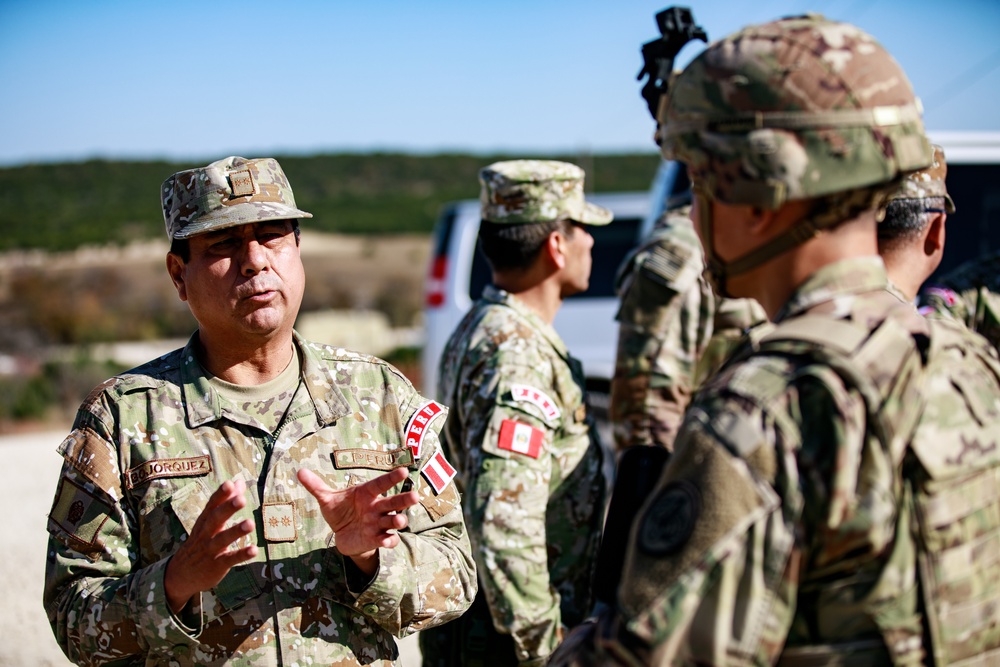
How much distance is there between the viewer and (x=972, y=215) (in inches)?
212

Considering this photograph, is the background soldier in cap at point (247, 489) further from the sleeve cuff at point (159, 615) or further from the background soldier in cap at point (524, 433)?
the background soldier in cap at point (524, 433)

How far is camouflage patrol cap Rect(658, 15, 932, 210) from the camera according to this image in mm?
1628

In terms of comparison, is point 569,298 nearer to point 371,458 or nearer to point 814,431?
point 371,458

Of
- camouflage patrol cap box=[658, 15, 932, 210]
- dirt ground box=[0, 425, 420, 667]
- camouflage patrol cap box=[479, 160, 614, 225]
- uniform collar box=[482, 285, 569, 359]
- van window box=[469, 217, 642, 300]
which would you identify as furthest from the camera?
van window box=[469, 217, 642, 300]

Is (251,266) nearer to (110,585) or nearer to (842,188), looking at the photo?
(110,585)

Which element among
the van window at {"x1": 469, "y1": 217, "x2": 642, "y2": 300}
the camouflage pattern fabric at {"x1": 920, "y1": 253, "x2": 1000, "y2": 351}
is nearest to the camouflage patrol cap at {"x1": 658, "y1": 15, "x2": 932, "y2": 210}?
the camouflage pattern fabric at {"x1": 920, "y1": 253, "x2": 1000, "y2": 351}

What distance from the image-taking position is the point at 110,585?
7.18 feet

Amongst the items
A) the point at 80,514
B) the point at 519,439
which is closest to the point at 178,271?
the point at 80,514

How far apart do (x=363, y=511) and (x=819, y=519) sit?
984 millimetres

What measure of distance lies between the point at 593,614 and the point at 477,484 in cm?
113

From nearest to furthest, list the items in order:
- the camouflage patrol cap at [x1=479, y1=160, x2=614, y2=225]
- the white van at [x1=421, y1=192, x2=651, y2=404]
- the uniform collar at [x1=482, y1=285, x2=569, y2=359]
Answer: the uniform collar at [x1=482, y1=285, x2=569, y2=359], the camouflage patrol cap at [x1=479, y1=160, x2=614, y2=225], the white van at [x1=421, y1=192, x2=651, y2=404]

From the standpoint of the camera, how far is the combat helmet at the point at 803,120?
163 cm

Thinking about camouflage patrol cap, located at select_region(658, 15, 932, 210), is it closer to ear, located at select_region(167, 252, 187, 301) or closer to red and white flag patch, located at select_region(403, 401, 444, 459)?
red and white flag patch, located at select_region(403, 401, 444, 459)

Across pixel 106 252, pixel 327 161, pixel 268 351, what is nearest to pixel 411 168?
pixel 327 161
